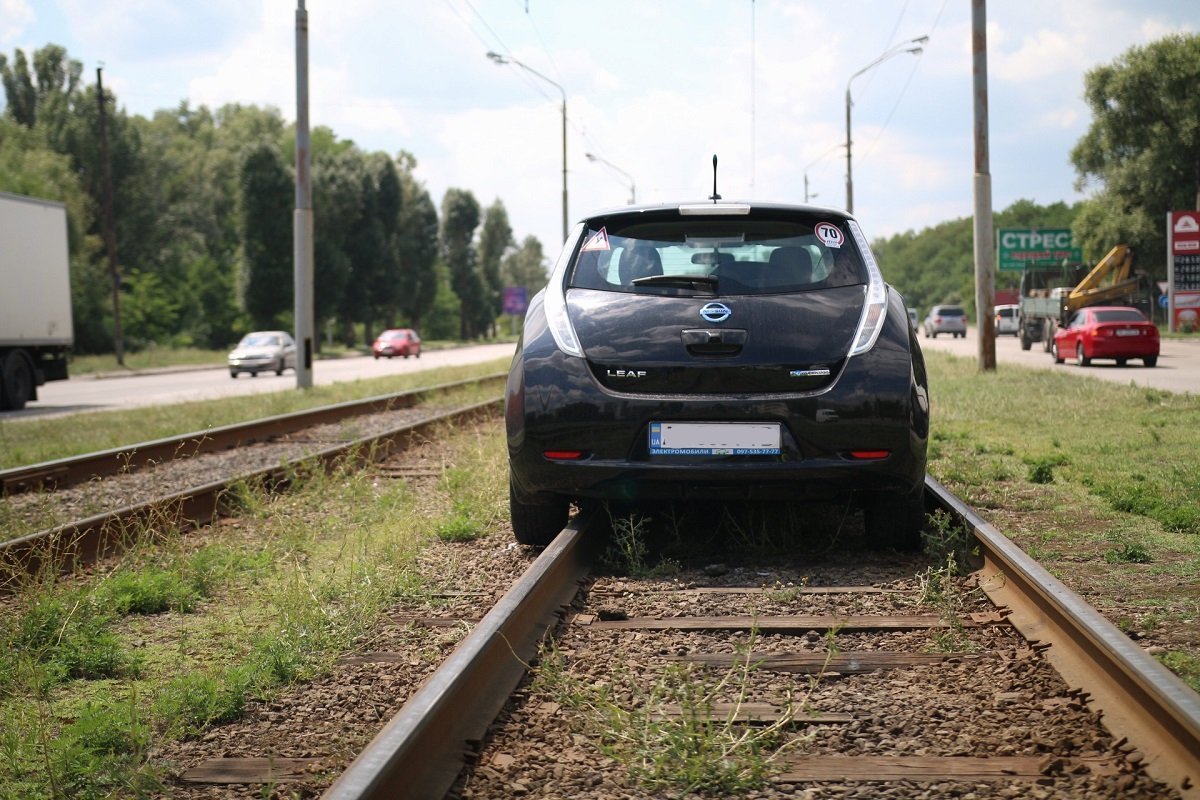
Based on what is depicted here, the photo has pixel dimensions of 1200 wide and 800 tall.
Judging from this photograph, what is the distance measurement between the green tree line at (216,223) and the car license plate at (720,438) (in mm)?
59875

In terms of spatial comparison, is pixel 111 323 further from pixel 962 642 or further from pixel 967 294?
pixel 967 294

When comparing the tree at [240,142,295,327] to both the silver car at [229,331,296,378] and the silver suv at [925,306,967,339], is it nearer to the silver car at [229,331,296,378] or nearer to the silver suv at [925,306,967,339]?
the silver car at [229,331,296,378]

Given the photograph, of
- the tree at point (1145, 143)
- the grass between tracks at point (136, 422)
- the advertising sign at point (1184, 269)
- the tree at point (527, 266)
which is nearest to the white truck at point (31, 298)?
the grass between tracks at point (136, 422)

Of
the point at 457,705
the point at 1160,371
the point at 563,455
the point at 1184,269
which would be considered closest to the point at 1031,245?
the point at 1184,269

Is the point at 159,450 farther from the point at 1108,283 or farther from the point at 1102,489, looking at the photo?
the point at 1108,283

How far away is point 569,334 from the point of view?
558cm

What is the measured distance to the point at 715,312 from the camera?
5.46 metres

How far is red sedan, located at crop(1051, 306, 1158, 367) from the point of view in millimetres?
28375

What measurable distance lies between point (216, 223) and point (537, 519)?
303 feet

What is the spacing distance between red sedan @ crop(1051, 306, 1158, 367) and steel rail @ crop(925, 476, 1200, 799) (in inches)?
1008

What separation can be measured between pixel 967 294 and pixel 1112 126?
9313 centimetres

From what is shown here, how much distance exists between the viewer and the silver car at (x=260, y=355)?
3922 centimetres

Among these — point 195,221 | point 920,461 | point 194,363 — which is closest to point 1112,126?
point 194,363

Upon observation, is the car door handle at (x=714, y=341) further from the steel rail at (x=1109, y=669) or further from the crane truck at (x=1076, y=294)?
the crane truck at (x=1076, y=294)
